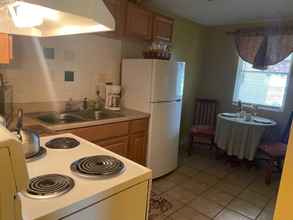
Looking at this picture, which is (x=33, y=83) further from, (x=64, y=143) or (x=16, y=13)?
(x=16, y=13)

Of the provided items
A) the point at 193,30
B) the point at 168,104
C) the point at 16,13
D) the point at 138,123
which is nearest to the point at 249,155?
the point at 168,104

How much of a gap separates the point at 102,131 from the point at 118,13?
1.36 metres

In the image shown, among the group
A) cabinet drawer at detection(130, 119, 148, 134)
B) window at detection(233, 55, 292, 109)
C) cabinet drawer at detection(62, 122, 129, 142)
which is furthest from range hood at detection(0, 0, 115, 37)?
window at detection(233, 55, 292, 109)

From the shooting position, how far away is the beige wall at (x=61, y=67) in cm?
218

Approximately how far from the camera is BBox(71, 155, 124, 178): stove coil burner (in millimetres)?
941

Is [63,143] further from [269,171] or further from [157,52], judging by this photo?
[269,171]

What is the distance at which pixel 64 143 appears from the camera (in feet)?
4.30

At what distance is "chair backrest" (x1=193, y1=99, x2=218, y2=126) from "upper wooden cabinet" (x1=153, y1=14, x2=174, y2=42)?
5.03 feet

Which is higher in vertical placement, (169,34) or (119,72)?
(169,34)

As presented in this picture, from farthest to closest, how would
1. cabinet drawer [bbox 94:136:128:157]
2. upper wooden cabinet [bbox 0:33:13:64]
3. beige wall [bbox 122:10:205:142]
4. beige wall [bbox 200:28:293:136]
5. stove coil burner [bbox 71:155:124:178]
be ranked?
beige wall [bbox 200:28:293:136], beige wall [bbox 122:10:205:142], cabinet drawer [bbox 94:136:128:157], upper wooden cabinet [bbox 0:33:13:64], stove coil burner [bbox 71:155:124:178]

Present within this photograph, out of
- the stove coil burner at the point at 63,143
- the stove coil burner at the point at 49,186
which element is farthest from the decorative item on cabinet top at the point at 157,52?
the stove coil burner at the point at 49,186

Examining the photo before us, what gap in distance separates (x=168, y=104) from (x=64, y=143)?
1.69 metres

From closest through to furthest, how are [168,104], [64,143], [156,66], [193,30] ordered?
[64,143] < [156,66] < [168,104] < [193,30]

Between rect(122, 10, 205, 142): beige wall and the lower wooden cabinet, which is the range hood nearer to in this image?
the lower wooden cabinet
